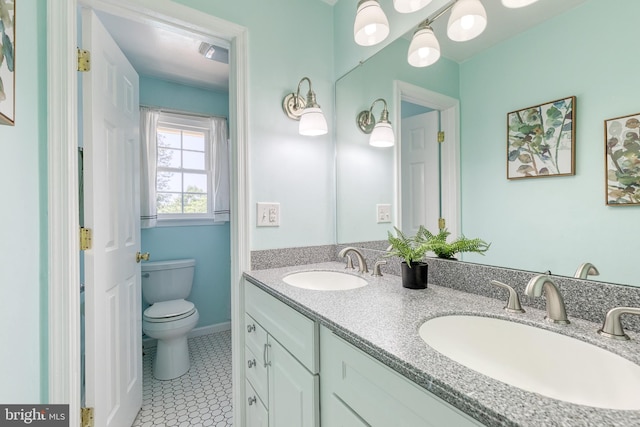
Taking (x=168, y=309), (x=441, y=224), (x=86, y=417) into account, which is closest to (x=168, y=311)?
(x=168, y=309)

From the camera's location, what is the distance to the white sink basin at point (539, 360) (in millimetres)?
521

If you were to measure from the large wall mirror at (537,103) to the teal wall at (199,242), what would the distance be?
1.98m

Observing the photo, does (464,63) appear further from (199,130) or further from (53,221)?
(199,130)

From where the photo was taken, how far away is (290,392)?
0.90m

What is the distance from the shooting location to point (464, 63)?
39.9 inches

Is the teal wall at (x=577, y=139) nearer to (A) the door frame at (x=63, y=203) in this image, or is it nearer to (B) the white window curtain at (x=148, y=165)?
(A) the door frame at (x=63, y=203)

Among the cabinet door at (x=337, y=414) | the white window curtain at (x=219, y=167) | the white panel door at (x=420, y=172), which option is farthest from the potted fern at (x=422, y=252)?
the white window curtain at (x=219, y=167)

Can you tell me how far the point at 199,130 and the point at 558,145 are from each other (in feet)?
8.71

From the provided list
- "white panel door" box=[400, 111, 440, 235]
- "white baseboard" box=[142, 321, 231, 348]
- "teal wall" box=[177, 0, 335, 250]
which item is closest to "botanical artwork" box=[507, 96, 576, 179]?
"white panel door" box=[400, 111, 440, 235]

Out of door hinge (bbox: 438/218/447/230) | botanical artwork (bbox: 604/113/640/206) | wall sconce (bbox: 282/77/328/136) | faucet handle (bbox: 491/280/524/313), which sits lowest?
faucet handle (bbox: 491/280/524/313)

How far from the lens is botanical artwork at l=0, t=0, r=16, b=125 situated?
0.73 metres

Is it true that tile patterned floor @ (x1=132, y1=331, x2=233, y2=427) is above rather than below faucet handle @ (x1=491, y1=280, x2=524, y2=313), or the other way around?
below

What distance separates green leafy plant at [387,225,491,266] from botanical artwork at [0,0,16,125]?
1.25 meters

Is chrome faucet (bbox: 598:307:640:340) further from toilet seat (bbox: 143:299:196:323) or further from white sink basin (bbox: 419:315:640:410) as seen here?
toilet seat (bbox: 143:299:196:323)
